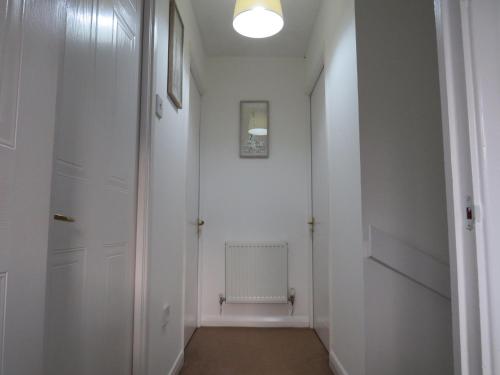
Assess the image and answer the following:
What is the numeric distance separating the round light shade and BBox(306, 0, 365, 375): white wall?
1.28ft

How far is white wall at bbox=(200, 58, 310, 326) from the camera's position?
3244 millimetres

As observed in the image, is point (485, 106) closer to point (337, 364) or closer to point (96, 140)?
point (96, 140)

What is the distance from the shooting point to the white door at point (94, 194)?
972 millimetres

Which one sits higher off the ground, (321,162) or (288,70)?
(288,70)

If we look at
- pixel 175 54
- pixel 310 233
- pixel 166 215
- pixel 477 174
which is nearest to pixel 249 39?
pixel 175 54

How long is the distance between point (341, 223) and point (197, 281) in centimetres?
162

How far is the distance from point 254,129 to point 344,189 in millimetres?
1567

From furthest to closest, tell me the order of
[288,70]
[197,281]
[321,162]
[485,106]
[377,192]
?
[288,70] < [197,281] < [321,162] < [377,192] < [485,106]

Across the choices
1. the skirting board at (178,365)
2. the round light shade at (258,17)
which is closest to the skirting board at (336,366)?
the skirting board at (178,365)

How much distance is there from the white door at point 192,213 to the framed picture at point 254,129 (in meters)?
0.44

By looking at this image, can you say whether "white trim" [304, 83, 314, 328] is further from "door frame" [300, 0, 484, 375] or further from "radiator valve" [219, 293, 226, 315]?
"door frame" [300, 0, 484, 375]

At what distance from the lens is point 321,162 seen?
9.43 feet

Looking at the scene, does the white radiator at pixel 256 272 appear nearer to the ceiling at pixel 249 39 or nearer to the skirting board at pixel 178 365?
the skirting board at pixel 178 365

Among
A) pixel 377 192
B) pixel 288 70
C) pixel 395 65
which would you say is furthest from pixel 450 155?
pixel 288 70
